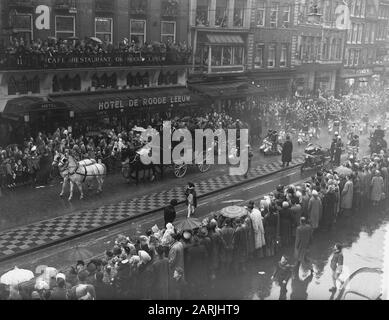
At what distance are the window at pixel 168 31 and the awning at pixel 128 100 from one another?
3.08 meters

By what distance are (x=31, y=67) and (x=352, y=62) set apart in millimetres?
39312

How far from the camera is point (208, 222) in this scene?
11828 mm

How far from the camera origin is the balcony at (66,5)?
23969 millimetres

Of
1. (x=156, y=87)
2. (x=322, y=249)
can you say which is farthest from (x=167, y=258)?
(x=156, y=87)

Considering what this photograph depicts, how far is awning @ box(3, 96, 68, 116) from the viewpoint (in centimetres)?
2189

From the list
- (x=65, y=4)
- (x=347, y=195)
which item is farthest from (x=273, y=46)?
(x=347, y=195)

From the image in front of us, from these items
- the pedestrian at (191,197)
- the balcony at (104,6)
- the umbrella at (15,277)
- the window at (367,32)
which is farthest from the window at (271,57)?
the umbrella at (15,277)

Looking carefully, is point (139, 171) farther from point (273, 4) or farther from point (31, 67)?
point (273, 4)

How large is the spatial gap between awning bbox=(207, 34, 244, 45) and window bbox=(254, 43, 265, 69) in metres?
2.26

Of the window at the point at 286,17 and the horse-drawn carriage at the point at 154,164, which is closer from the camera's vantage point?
the horse-drawn carriage at the point at 154,164

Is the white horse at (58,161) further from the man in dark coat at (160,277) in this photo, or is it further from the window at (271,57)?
the window at (271,57)

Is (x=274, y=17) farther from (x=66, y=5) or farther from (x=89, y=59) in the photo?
(x=66, y=5)

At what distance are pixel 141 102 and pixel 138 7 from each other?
219 inches

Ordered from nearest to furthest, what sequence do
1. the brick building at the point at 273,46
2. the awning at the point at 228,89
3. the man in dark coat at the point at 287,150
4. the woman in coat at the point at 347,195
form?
1. the woman in coat at the point at 347,195
2. the man in dark coat at the point at 287,150
3. the awning at the point at 228,89
4. the brick building at the point at 273,46
